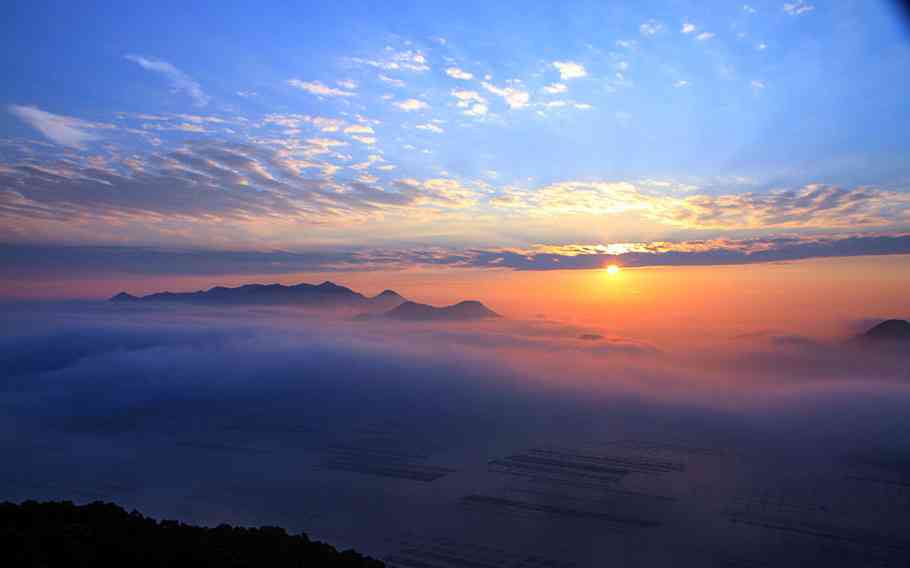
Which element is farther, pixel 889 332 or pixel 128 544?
pixel 889 332

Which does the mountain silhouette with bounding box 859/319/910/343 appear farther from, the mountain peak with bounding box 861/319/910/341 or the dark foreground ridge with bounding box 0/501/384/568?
the dark foreground ridge with bounding box 0/501/384/568

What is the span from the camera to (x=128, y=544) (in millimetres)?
13391

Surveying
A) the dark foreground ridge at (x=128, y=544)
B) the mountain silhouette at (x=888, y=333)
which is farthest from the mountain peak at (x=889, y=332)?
the dark foreground ridge at (x=128, y=544)

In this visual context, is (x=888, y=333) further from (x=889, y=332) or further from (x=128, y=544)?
(x=128, y=544)

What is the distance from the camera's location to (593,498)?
3612cm

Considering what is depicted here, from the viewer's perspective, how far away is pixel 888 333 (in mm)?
128875

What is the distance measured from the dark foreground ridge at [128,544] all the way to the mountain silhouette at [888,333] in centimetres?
15677

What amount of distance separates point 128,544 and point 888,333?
163 meters

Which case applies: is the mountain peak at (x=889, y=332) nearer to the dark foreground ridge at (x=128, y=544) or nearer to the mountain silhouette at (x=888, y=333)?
the mountain silhouette at (x=888, y=333)

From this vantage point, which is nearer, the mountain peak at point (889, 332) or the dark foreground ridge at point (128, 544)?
the dark foreground ridge at point (128, 544)

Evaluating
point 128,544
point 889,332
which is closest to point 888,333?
point 889,332

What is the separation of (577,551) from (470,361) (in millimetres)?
99034

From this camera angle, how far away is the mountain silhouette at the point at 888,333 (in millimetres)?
126119

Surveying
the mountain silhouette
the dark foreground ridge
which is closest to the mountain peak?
the mountain silhouette
